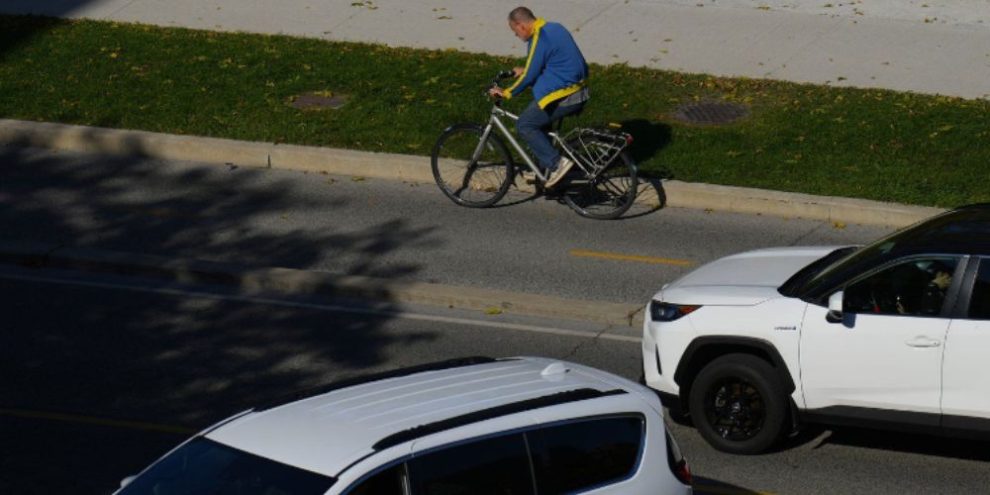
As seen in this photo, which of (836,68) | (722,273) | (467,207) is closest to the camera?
(722,273)

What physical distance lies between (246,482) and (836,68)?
14.7 metres

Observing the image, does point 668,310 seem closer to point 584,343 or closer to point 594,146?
point 584,343

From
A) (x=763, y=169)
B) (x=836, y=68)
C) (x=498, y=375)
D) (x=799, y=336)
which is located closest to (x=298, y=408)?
(x=498, y=375)

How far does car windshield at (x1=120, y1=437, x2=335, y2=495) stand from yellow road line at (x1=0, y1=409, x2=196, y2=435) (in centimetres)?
351

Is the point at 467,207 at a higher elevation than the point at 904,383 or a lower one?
lower

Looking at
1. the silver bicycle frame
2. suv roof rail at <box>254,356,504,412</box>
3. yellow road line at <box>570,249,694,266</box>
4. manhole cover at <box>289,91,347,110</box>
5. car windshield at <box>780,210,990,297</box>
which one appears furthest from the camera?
manhole cover at <box>289,91,347,110</box>

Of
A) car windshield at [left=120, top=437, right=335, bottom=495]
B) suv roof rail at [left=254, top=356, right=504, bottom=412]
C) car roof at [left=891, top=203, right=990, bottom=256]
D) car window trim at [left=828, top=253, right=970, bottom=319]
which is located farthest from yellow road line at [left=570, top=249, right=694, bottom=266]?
car windshield at [left=120, top=437, right=335, bottom=495]

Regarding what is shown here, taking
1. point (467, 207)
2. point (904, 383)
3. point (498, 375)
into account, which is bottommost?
point (467, 207)

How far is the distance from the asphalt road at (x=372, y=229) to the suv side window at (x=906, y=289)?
368 centimetres

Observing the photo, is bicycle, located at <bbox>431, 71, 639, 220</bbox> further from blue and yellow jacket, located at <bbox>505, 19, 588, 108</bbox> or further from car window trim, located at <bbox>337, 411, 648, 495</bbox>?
car window trim, located at <bbox>337, 411, 648, 495</bbox>

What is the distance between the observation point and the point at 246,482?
6668 millimetres

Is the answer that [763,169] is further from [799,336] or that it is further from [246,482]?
[246,482]

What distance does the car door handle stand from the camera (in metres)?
9.61

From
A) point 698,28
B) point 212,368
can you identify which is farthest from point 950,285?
point 698,28
